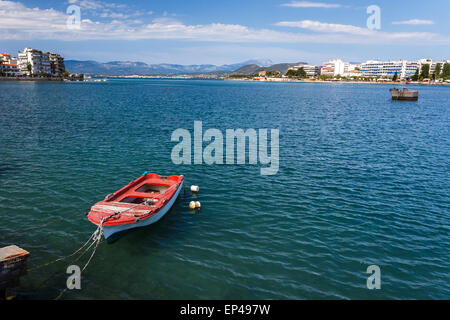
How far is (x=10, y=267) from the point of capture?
13258 mm

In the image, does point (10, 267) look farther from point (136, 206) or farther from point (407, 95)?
point (407, 95)

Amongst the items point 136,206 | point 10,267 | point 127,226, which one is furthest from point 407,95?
point 10,267

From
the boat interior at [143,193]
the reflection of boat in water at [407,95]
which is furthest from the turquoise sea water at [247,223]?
the reflection of boat in water at [407,95]

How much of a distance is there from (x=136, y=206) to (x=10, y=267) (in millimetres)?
7623

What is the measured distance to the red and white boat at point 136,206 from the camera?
17.7 m

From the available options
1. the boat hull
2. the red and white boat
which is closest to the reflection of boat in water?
the red and white boat

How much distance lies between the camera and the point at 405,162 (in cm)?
3619

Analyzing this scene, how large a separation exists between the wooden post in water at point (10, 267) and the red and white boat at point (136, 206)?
13.4 feet

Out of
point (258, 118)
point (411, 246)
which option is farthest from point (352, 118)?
point (411, 246)

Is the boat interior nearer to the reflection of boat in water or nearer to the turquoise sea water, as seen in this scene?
the turquoise sea water

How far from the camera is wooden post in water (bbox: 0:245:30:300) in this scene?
13102 millimetres

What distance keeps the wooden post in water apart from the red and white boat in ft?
13.4
